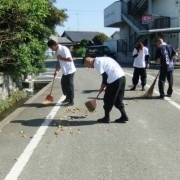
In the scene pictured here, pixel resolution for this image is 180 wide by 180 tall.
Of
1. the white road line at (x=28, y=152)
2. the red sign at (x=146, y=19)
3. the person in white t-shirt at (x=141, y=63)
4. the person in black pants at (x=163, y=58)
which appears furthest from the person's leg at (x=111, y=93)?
the red sign at (x=146, y=19)

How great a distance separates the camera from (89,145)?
682 centimetres

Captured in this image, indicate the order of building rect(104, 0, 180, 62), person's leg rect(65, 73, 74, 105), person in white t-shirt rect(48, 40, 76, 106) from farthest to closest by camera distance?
building rect(104, 0, 180, 62), person's leg rect(65, 73, 74, 105), person in white t-shirt rect(48, 40, 76, 106)

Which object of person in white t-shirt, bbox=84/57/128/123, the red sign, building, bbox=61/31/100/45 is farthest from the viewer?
building, bbox=61/31/100/45

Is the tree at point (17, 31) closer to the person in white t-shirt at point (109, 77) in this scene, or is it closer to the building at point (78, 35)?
Result: the person in white t-shirt at point (109, 77)

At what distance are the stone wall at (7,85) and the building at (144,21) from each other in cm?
1911

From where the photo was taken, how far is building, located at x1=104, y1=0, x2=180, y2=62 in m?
35.0

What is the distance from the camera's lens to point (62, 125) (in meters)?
8.40

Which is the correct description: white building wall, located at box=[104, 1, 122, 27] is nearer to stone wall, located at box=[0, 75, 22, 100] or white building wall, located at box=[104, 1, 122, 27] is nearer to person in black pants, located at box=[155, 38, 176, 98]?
stone wall, located at box=[0, 75, 22, 100]

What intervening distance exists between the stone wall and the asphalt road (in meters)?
2.64

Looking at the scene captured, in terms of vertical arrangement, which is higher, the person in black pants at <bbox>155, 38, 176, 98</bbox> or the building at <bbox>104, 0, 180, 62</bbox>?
the building at <bbox>104, 0, 180, 62</bbox>

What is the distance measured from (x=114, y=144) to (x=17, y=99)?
789cm

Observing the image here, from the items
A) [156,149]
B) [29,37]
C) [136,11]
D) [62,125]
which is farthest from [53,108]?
[136,11]

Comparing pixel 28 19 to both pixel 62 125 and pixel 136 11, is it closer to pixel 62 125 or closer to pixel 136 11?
pixel 62 125

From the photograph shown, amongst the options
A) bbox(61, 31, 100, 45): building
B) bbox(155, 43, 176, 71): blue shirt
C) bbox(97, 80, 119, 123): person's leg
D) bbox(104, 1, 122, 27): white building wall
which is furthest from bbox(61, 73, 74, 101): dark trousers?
bbox(61, 31, 100, 45): building
